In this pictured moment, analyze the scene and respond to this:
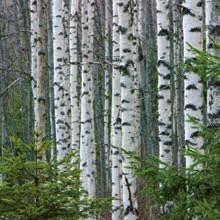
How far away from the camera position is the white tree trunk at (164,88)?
6.75 metres

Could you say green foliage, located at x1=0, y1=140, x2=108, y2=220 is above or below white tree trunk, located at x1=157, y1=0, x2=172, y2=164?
below

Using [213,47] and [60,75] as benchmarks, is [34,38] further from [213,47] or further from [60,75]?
[213,47]

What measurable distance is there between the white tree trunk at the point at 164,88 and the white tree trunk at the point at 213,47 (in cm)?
165

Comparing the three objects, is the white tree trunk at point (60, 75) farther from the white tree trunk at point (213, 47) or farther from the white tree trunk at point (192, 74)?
the white tree trunk at point (213, 47)

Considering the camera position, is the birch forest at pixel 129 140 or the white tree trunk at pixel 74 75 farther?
the white tree trunk at pixel 74 75

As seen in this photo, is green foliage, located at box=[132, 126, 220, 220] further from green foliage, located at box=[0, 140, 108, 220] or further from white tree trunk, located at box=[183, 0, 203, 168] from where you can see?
white tree trunk, located at box=[183, 0, 203, 168]

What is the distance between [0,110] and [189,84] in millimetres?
9925

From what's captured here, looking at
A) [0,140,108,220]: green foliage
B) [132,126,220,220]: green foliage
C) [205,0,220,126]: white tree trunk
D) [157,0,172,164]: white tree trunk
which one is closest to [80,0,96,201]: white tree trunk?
[157,0,172,164]: white tree trunk

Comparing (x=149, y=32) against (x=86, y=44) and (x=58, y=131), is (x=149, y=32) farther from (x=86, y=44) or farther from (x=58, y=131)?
(x=58, y=131)

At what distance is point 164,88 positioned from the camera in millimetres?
6977

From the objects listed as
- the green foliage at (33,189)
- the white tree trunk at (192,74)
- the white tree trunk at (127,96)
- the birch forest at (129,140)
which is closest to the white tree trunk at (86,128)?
the birch forest at (129,140)

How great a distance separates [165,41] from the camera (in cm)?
712

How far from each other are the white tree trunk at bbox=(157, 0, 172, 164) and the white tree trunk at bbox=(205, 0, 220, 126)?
5.41ft

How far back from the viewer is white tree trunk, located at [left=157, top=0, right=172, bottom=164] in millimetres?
6750
